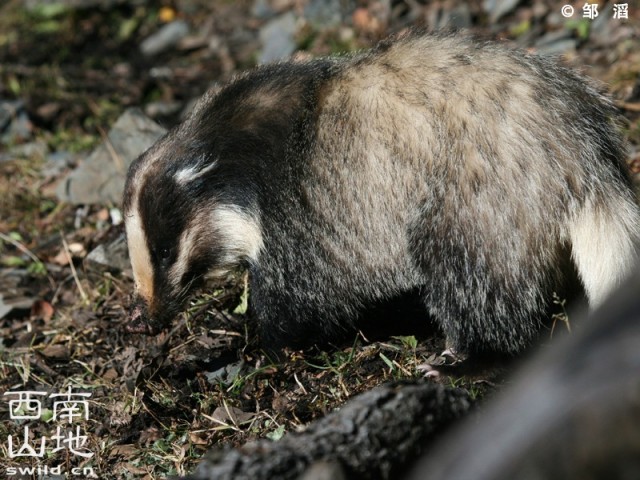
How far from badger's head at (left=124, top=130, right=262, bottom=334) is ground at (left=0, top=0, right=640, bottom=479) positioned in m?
0.49

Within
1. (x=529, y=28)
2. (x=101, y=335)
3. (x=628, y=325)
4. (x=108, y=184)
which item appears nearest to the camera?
(x=628, y=325)

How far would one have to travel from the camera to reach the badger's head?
5.47m

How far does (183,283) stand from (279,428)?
134 centimetres

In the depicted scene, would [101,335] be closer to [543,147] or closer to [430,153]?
[430,153]

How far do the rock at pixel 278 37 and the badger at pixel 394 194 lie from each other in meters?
4.44

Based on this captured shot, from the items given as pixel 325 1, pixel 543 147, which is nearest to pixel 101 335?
pixel 543 147

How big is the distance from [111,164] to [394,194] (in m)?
3.72

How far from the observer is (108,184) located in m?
8.02

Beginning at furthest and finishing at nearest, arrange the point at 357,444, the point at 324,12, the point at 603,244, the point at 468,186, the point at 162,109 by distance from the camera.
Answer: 1. the point at 324,12
2. the point at 162,109
3. the point at 468,186
4. the point at 603,244
5. the point at 357,444

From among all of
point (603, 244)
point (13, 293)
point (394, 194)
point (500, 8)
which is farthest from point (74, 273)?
point (500, 8)

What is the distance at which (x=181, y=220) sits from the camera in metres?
5.53

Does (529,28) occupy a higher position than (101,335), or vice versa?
(529,28)
